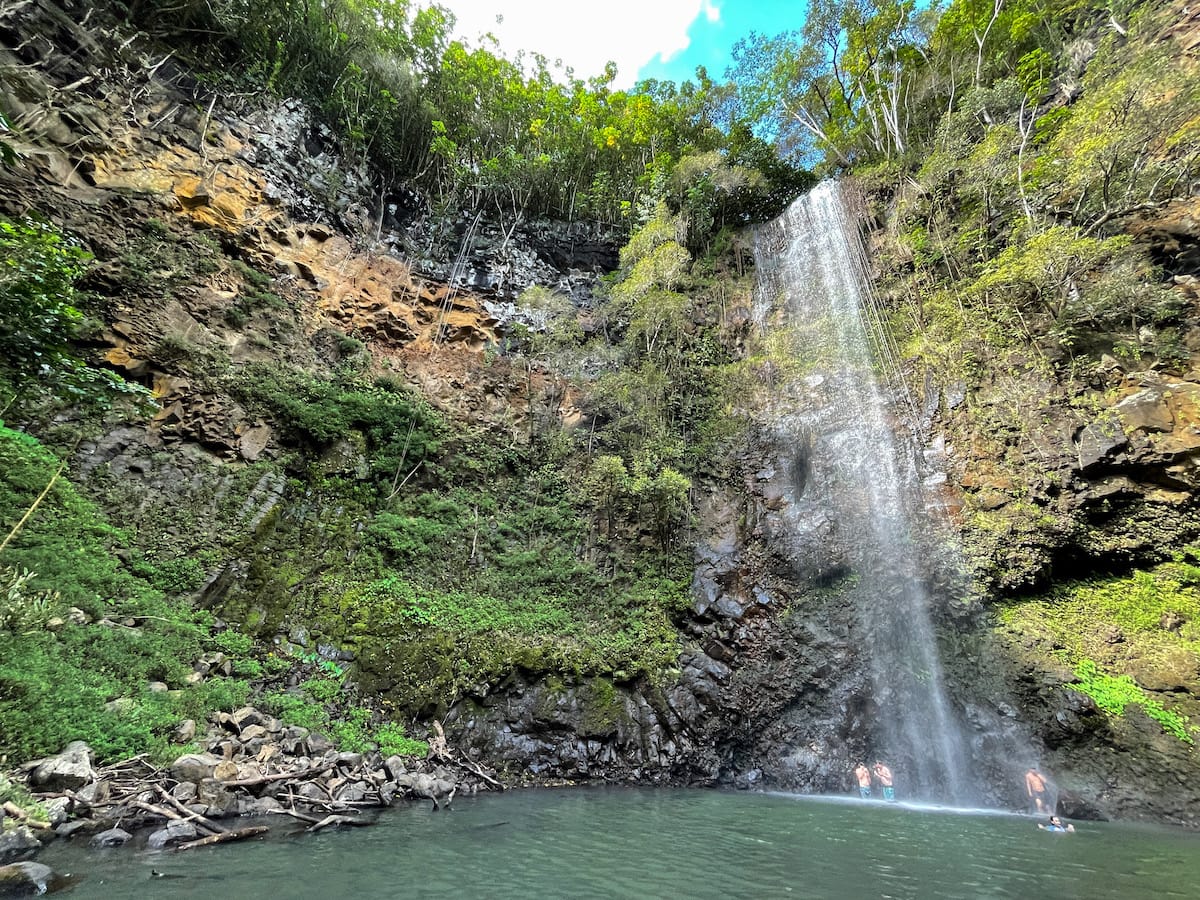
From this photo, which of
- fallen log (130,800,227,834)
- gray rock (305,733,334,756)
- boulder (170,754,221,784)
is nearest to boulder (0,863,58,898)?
fallen log (130,800,227,834)

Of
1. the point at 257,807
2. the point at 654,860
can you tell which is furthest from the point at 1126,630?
the point at 257,807

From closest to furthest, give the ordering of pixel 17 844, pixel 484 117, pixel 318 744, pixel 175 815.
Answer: pixel 17 844
pixel 175 815
pixel 318 744
pixel 484 117

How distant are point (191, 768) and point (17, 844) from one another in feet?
5.00

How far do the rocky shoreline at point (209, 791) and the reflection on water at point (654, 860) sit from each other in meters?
0.30

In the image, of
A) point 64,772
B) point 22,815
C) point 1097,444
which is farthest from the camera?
point 1097,444

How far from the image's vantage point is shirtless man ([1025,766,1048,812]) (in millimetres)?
7635

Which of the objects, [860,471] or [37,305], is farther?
[860,471]

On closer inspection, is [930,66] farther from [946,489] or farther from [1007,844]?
[1007,844]

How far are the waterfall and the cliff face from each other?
0.38 metres

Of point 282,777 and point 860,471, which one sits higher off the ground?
point 860,471

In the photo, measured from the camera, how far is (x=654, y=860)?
16.1 feet

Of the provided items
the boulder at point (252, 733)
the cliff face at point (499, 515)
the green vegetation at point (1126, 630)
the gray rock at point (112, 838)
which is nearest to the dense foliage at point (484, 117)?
the cliff face at point (499, 515)

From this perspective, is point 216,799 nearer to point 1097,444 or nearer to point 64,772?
point 64,772

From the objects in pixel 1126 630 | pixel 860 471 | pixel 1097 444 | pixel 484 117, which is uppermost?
pixel 484 117
